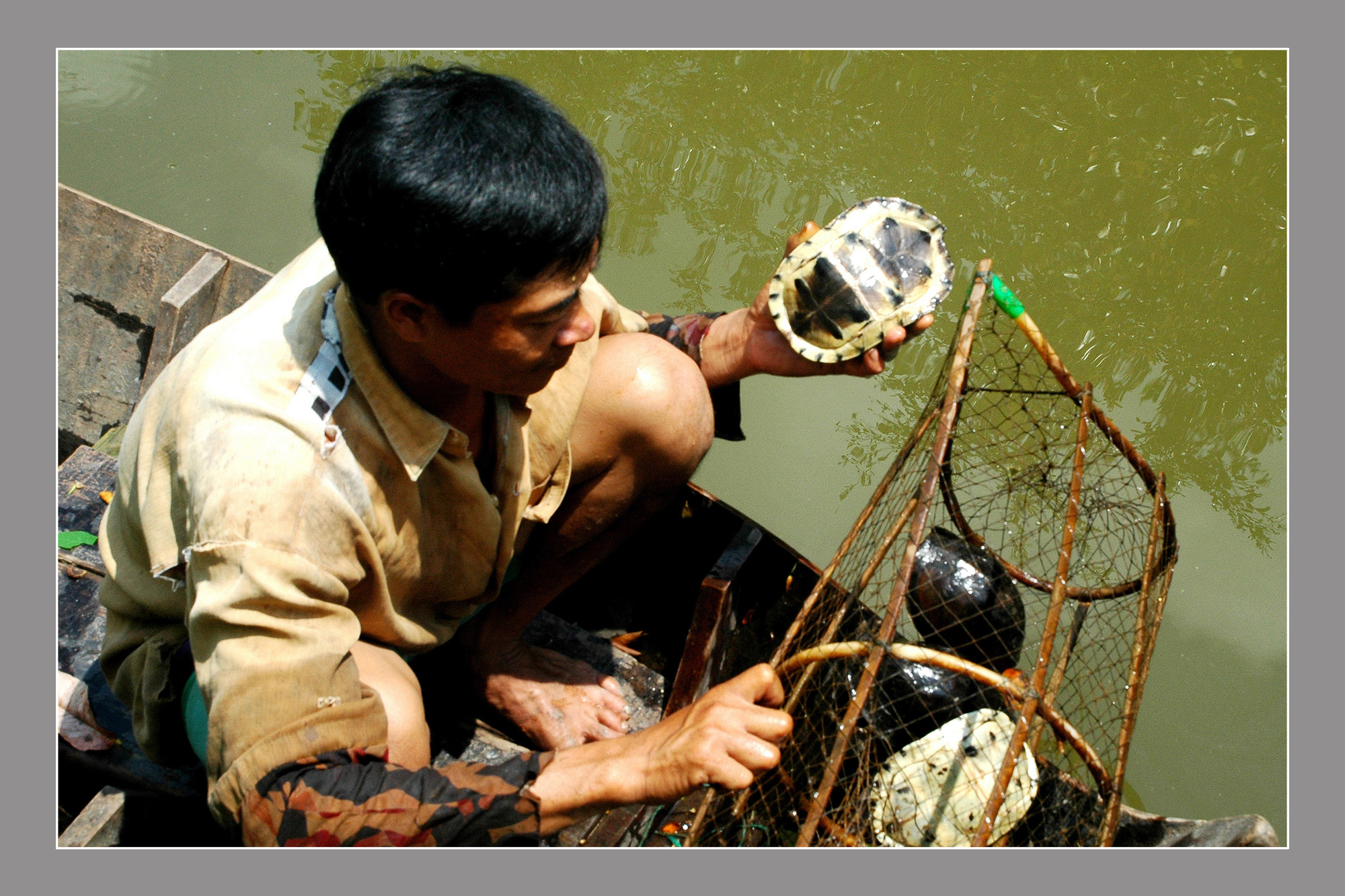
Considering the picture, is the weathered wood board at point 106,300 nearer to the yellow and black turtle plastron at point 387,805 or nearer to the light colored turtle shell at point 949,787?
the yellow and black turtle plastron at point 387,805

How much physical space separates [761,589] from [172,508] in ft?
4.64

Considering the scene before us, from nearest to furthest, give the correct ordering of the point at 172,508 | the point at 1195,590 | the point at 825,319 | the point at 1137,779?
1. the point at 172,508
2. the point at 825,319
3. the point at 1137,779
4. the point at 1195,590

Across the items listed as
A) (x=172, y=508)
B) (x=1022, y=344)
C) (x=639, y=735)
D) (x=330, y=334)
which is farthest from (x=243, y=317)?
(x=1022, y=344)

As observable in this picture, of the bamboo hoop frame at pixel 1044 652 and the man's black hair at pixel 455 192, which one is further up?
the man's black hair at pixel 455 192

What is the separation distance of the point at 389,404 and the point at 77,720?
0.97 m

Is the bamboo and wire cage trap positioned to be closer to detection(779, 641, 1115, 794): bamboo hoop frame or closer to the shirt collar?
detection(779, 641, 1115, 794): bamboo hoop frame

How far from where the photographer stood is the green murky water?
306 cm

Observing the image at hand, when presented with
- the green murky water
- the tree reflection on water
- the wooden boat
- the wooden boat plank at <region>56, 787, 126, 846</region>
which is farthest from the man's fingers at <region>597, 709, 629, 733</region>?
the tree reflection on water

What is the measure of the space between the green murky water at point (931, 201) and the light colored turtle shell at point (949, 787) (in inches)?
44.9

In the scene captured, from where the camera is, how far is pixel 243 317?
4.42 ft

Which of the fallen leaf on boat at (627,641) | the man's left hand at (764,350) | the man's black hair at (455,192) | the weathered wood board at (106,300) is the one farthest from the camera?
the weathered wood board at (106,300)

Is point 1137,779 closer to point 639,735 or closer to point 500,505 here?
point 639,735

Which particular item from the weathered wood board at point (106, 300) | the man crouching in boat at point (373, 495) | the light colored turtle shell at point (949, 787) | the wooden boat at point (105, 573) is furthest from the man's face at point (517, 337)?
the weathered wood board at point (106, 300)

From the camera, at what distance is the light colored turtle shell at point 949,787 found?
1.74m
